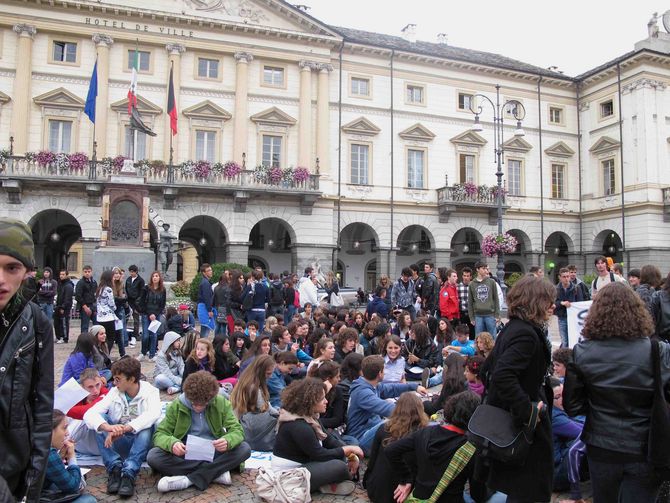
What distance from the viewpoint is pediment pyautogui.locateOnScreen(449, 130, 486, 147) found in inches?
1276

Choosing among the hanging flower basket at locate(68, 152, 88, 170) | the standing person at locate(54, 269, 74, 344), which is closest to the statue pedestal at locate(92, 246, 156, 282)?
the standing person at locate(54, 269, 74, 344)

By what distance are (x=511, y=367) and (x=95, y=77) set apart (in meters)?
24.1

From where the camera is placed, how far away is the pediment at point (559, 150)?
112 ft

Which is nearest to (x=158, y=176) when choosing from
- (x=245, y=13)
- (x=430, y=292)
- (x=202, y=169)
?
(x=202, y=169)

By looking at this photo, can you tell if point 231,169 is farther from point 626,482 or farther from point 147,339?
point 626,482

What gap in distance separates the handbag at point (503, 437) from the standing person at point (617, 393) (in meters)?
0.35

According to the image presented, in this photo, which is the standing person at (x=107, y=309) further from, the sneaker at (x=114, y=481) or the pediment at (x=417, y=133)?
the pediment at (x=417, y=133)

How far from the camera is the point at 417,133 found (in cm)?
3152

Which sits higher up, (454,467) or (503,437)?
(503,437)

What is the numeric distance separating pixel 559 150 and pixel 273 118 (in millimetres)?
18142

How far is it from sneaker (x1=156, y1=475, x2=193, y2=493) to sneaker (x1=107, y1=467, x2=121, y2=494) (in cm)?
36

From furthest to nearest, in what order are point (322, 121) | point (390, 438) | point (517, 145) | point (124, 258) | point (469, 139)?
point (517, 145), point (469, 139), point (322, 121), point (124, 258), point (390, 438)

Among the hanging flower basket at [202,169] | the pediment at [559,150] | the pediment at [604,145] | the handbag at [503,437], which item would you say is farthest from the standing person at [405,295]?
the pediment at [604,145]

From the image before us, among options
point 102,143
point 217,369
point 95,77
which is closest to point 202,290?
point 217,369
